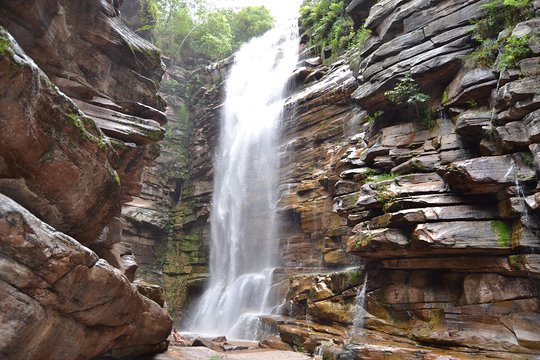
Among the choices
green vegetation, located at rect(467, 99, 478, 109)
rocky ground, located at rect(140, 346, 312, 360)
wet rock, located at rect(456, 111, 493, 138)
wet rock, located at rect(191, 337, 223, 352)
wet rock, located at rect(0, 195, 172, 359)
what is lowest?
rocky ground, located at rect(140, 346, 312, 360)

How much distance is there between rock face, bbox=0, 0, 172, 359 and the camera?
4.56 m

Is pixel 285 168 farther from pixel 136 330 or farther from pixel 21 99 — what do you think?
pixel 21 99

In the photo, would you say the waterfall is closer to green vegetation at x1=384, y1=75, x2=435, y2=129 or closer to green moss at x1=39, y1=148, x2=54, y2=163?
green vegetation at x1=384, y1=75, x2=435, y2=129

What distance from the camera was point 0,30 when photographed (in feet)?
15.3

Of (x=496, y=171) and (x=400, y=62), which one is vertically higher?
(x=400, y=62)

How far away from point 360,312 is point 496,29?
9.35 meters

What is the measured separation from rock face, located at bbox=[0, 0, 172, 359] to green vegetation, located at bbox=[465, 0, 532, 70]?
1003cm

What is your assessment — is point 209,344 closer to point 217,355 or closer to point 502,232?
point 217,355

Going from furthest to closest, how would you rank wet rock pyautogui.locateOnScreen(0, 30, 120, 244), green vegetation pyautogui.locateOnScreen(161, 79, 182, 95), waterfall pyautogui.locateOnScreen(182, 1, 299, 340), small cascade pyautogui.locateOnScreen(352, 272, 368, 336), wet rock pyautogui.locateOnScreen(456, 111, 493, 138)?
green vegetation pyautogui.locateOnScreen(161, 79, 182, 95) → waterfall pyautogui.locateOnScreen(182, 1, 299, 340) → small cascade pyautogui.locateOnScreen(352, 272, 368, 336) → wet rock pyautogui.locateOnScreen(456, 111, 493, 138) → wet rock pyautogui.locateOnScreen(0, 30, 120, 244)

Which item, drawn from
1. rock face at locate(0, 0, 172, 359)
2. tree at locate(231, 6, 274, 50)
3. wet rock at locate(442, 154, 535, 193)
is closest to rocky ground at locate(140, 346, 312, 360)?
rock face at locate(0, 0, 172, 359)

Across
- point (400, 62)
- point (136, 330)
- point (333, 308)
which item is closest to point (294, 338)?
point (333, 308)

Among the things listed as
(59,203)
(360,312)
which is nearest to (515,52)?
(360,312)

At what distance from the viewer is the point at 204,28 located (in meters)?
30.4

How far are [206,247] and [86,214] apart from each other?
16.6 meters
